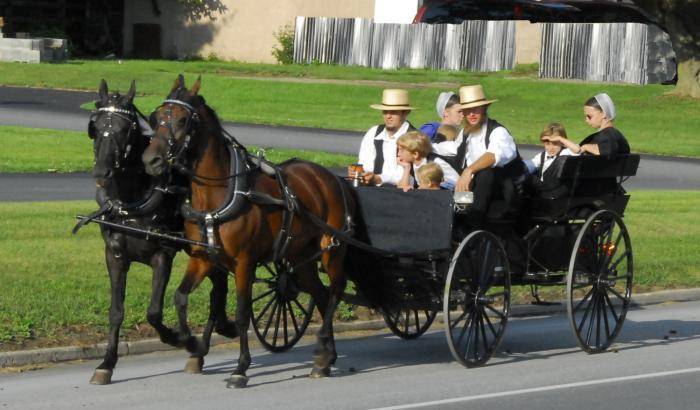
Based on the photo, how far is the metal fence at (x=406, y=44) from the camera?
43.8 meters

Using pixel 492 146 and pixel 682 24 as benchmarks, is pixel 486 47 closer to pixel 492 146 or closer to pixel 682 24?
pixel 682 24

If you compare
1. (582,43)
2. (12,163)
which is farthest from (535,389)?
(582,43)

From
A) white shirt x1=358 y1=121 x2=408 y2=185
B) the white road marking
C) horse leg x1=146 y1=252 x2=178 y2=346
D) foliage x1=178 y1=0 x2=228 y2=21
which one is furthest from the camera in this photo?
foliage x1=178 y1=0 x2=228 y2=21

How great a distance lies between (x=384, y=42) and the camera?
4550cm

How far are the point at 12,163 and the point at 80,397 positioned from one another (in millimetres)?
13270

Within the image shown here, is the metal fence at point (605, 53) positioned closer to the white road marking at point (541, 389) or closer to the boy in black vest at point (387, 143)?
the boy in black vest at point (387, 143)

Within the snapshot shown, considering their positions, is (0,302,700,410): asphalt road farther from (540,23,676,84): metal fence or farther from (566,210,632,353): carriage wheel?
(540,23,676,84): metal fence

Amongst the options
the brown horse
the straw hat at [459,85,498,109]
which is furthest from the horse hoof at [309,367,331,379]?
the straw hat at [459,85,498,109]

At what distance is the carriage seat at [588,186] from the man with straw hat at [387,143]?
1.25 meters

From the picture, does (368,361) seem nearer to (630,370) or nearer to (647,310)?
(630,370)

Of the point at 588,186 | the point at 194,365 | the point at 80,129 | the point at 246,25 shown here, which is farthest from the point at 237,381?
the point at 246,25

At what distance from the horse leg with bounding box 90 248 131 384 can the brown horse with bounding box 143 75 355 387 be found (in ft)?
1.36

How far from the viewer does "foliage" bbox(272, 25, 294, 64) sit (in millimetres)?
48031

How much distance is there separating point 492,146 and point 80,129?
60.6ft
